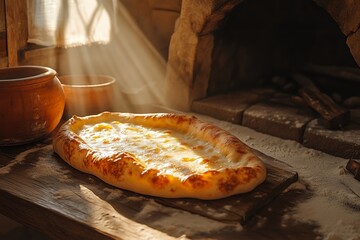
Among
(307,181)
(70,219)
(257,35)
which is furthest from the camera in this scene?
(257,35)

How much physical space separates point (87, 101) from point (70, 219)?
4.08 feet

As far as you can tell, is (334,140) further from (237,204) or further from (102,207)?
(102,207)

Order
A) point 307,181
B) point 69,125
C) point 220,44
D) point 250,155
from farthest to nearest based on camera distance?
point 220,44 → point 69,125 → point 307,181 → point 250,155

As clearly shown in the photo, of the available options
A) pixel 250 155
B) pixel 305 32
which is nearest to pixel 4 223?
pixel 250 155

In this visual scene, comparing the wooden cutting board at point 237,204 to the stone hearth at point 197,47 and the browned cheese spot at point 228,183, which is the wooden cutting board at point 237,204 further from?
the stone hearth at point 197,47

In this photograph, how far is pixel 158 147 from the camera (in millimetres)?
2059

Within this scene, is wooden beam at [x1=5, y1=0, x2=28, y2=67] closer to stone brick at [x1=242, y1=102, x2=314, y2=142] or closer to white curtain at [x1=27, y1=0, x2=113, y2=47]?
white curtain at [x1=27, y1=0, x2=113, y2=47]

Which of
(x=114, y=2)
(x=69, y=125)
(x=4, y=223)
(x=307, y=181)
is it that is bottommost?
(x=4, y=223)

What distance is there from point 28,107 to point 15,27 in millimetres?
815

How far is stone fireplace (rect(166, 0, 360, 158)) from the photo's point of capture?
2635mm

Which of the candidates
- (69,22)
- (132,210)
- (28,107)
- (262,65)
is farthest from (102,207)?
(262,65)

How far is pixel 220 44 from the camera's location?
3.07 metres

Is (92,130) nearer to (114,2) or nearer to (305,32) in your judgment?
(114,2)

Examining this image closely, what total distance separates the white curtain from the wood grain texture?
124cm
